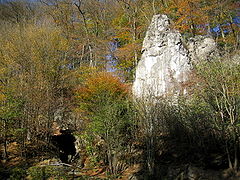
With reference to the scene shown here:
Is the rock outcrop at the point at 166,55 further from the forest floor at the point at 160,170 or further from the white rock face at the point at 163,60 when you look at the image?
the forest floor at the point at 160,170

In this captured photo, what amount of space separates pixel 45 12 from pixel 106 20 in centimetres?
624

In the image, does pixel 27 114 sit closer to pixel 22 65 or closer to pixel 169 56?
pixel 22 65

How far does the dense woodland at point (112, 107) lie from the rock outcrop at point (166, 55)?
1465mm

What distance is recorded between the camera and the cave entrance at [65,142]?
35.4ft

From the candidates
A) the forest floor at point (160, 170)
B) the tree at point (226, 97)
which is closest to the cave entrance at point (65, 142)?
the forest floor at point (160, 170)

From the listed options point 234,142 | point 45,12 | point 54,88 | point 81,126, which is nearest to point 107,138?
point 81,126

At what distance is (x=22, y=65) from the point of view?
429 inches

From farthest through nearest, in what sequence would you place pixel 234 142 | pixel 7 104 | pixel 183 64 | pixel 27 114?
1. pixel 183 64
2. pixel 27 114
3. pixel 7 104
4. pixel 234 142

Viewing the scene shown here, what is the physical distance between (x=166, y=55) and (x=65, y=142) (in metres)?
8.69

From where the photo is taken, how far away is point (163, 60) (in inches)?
482

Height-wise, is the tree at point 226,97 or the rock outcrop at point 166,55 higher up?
the rock outcrop at point 166,55

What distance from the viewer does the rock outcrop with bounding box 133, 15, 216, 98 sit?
1147cm

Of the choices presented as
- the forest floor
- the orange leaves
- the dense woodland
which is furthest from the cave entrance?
the orange leaves

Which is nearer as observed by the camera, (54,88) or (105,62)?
(54,88)
